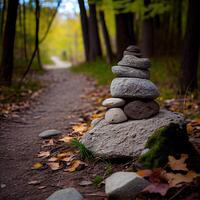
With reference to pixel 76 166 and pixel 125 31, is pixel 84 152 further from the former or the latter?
pixel 125 31

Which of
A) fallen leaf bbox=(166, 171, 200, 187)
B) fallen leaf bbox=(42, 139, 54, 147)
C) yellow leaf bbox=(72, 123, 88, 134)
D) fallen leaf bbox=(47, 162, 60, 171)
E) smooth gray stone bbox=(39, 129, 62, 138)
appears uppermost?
fallen leaf bbox=(166, 171, 200, 187)

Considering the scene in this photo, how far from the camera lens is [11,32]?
8.63 metres

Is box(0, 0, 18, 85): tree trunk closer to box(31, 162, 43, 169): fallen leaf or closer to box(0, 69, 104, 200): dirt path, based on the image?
box(0, 69, 104, 200): dirt path

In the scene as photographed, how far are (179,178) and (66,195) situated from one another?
104cm

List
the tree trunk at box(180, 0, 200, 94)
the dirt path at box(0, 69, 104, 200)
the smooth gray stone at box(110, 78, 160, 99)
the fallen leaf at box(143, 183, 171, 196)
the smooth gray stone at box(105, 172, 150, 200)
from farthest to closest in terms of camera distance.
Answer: the tree trunk at box(180, 0, 200, 94) → the smooth gray stone at box(110, 78, 160, 99) → the dirt path at box(0, 69, 104, 200) → the smooth gray stone at box(105, 172, 150, 200) → the fallen leaf at box(143, 183, 171, 196)

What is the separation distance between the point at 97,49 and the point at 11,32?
771 centimetres

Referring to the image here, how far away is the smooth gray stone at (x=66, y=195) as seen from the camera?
9.59 ft

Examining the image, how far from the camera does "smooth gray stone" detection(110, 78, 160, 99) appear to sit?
4.04m

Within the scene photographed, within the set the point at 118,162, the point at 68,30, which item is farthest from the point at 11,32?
the point at 68,30

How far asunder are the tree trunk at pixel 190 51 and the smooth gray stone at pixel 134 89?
288cm

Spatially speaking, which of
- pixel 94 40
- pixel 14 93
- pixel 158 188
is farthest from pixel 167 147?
pixel 94 40

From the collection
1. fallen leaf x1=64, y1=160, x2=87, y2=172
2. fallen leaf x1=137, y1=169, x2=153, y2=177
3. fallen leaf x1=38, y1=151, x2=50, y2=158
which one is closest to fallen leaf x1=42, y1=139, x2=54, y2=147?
fallen leaf x1=38, y1=151, x2=50, y2=158

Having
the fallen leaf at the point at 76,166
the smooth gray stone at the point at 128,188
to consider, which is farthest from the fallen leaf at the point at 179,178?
the fallen leaf at the point at 76,166

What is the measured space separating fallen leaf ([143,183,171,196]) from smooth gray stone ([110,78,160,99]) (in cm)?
150
